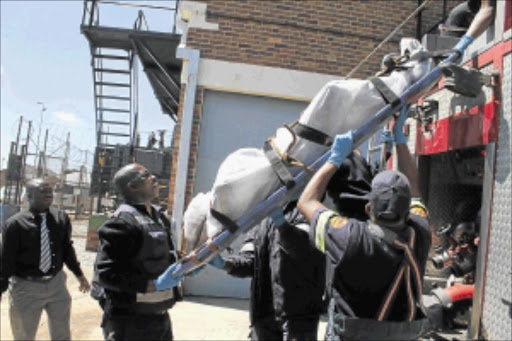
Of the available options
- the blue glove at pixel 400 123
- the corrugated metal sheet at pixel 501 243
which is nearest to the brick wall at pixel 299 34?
the blue glove at pixel 400 123

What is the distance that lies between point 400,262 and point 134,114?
35.7 feet

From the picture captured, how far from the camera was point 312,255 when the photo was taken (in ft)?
9.77

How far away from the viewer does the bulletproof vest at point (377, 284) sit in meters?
2.05

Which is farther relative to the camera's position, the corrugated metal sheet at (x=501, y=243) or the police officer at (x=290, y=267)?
the police officer at (x=290, y=267)

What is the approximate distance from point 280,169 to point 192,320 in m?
4.37

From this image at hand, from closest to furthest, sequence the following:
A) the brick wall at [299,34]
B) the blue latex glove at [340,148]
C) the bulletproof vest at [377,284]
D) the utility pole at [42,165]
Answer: the bulletproof vest at [377,284], the blue latex glove at [340,148], the brick wall at [299,34], the utility pole at [42,165]

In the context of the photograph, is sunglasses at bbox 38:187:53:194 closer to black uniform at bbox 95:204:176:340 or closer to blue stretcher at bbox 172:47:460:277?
black uniform at bbox 95:204:176:340

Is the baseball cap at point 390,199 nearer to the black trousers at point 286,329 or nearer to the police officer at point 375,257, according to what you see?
the police officer at point 375,257

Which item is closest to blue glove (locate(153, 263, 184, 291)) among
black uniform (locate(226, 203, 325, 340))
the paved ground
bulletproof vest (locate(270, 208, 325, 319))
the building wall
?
black uniform (locate(226, 203, 325, 340))

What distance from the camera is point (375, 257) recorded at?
6.72ft

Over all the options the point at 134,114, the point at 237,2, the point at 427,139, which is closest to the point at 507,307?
the point at 427,139

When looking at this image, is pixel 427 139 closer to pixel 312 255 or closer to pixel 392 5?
pixel 312 255

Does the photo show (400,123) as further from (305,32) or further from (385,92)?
(305,32)

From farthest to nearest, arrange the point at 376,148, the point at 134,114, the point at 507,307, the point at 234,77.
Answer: the point at 134,114 < the point at 234,77 < the point at 376,148 < the point at 507,307
